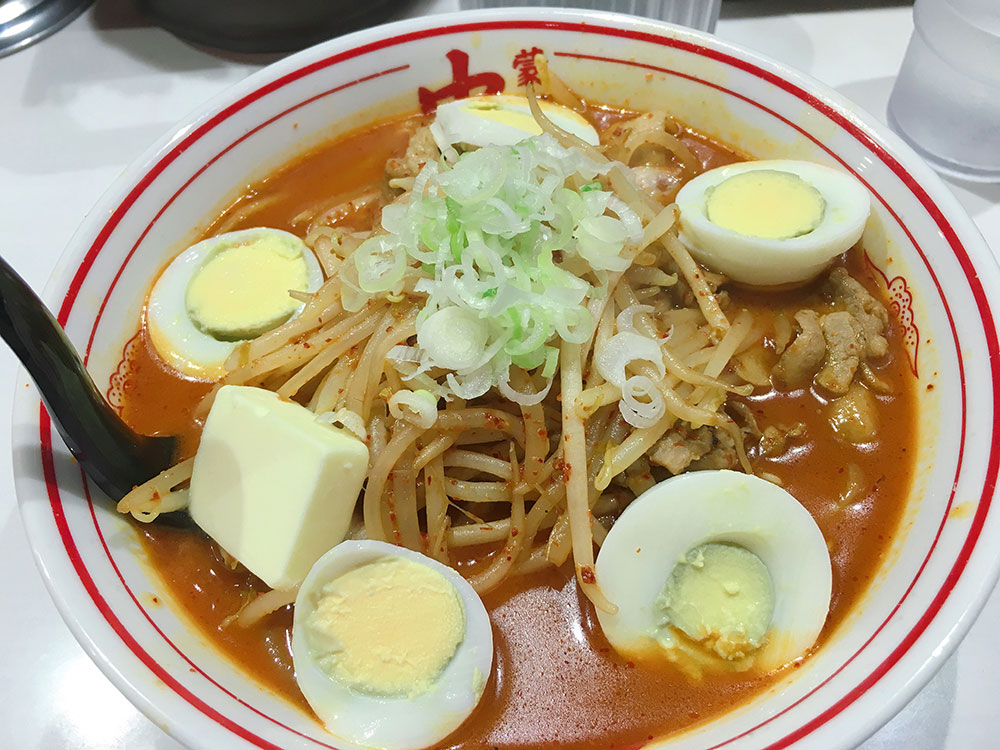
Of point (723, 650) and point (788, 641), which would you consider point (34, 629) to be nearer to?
point (723, 650)

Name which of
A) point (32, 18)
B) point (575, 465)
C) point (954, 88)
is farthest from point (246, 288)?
point (954, 88)

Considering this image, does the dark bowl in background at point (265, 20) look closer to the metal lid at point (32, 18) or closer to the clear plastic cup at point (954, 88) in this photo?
the metal lid at point (32, 18)

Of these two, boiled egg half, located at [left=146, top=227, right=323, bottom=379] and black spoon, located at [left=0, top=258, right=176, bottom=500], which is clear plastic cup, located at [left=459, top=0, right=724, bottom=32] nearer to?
boiled egg half, located at [left=146, top=227, right=323, bottom=379]

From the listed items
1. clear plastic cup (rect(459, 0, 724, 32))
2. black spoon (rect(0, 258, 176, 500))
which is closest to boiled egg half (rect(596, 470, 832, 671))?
black spoon (rect(0, 258, 176, 500))

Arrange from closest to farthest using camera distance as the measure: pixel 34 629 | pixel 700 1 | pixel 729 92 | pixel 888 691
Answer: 1. pixel 888 691
2. pixel 34 629
3. pixel 729 92
4. pixel 700 1

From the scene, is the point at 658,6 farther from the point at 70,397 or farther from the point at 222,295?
the point at 70,397

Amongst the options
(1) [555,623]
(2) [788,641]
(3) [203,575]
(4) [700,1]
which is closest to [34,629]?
(3) [203,575]
